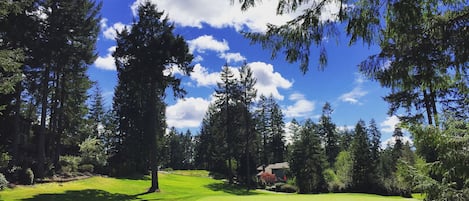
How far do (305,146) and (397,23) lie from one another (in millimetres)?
40179

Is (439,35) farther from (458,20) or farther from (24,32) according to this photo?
(24,32)

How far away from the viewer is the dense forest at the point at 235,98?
5.08 meters

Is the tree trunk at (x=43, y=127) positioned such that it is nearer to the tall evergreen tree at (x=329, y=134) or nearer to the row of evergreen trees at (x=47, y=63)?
the row of evergreen trees at (x=47, y=63)

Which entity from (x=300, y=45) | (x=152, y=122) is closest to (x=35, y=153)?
(x=152, y=122)

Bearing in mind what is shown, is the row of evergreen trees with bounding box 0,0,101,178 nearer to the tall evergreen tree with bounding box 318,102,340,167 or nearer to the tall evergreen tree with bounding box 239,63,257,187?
the tall evergreen tree with bounding box 239,63,257,187

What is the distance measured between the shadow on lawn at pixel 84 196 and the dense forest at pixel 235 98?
248cm

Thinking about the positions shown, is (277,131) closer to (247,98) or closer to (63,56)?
(247,98)

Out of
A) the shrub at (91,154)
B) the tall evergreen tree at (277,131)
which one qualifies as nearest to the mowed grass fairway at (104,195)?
the shrub at (91,154)

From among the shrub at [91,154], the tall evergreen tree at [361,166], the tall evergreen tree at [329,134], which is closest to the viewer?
the shrub at [91,154]

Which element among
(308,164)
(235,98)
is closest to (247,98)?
(235,98)

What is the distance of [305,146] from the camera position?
44125 mm

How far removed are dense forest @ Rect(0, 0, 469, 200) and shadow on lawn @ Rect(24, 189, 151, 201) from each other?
2.48 m

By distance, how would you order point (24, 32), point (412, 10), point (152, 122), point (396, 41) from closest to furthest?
1. point (412, 10)
2. point (396, 41)
3. point (24, 32)
4. point (152, 122)

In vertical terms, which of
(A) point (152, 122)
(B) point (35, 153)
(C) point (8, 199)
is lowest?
(C) point (8, 199)
